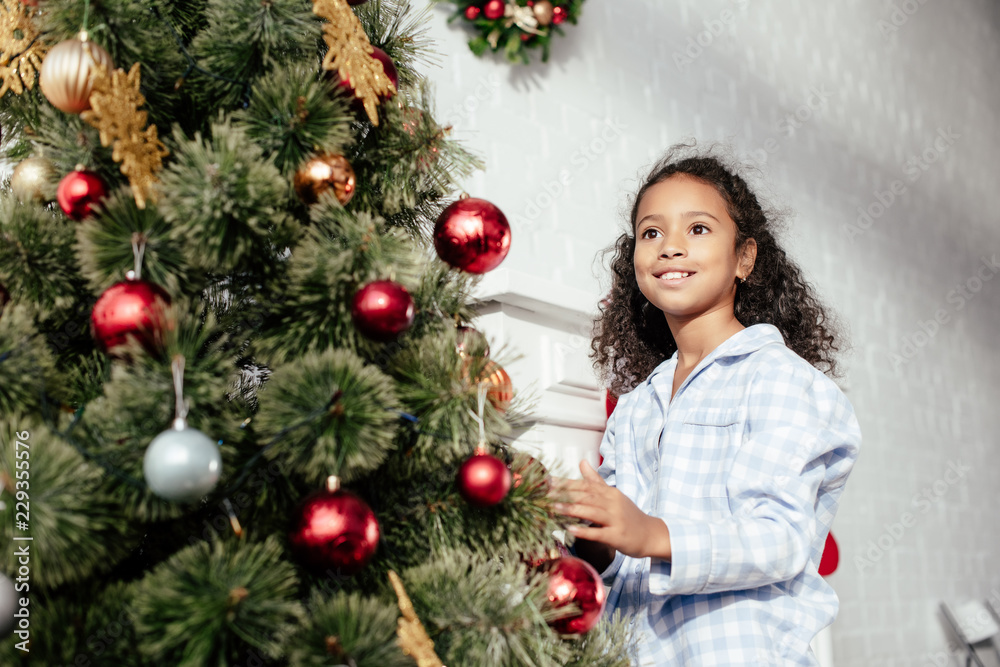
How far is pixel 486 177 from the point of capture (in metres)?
1.37

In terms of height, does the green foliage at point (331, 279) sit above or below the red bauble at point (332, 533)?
above

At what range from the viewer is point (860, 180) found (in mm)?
2443

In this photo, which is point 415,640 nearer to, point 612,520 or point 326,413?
point 326,413

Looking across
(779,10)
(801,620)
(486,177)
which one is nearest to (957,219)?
(779,10)

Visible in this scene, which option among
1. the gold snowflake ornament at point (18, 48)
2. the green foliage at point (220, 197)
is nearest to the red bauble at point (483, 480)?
the green foliage at point (220, 197)

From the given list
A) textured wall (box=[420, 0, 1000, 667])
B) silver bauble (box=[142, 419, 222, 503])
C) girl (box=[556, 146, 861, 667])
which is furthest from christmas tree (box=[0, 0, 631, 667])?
textured wall (box=[420, 0, 1000, 667])

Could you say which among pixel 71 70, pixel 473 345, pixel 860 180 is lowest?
pixel 473 345

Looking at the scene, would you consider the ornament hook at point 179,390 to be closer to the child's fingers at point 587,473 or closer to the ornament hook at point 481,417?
the ornament hook at point 481,417

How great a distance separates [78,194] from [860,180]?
92.7 inches

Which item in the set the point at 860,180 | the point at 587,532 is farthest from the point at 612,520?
the point at 860,180

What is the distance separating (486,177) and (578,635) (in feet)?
2.90

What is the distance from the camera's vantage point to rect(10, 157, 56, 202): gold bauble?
1.91 feet

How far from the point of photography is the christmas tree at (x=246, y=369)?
18.1 inches

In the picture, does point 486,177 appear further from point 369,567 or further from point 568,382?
point 369,567
